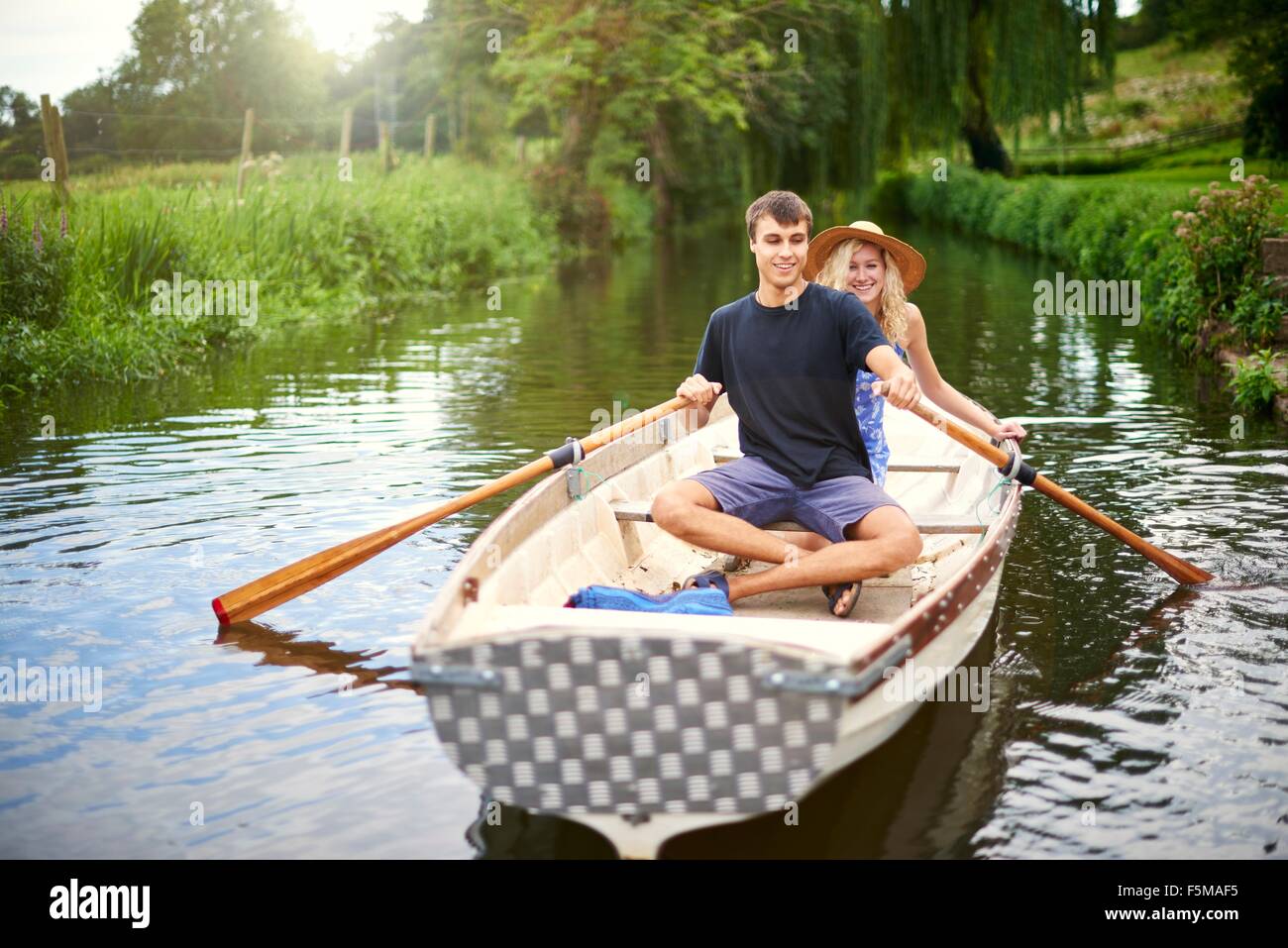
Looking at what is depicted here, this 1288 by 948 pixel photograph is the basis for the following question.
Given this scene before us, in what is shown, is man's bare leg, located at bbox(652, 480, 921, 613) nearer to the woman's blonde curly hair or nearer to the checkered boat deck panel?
the woman's blonde curly hair

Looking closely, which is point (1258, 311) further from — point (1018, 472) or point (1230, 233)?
point (1018, 472)

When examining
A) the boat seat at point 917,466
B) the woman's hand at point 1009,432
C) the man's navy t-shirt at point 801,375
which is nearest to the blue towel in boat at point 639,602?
the man's navy t-shirt at point 801,375

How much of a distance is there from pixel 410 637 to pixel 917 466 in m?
2.82

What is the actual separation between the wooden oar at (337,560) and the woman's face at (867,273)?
0.99 metres

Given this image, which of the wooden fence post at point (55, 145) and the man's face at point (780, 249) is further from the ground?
the wooden fence post at point (55, 145)

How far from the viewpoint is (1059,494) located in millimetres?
5883

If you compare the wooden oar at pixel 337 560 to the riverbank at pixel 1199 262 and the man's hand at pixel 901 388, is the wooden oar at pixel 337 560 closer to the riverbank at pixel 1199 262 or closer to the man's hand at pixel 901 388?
the man's hand at pixel 901 388

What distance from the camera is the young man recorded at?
4.97 m

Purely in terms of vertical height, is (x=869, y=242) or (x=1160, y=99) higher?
(x=1160, y=99)

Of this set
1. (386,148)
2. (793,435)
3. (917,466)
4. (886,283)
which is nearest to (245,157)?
(386,148)

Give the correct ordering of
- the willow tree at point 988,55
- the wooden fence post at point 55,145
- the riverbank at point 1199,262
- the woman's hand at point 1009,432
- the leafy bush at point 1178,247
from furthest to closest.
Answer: the willow tree at point 988,55, the wooden fence post at point 55,145, the leafy bush at point 1178,247, the riverbank at point 1199,262, the woman's hand at point 1009,432

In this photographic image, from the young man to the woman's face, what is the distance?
0.73 metres

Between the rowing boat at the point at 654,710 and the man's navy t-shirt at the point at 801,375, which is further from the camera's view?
the man's navy t-shirt at the point at 801,375

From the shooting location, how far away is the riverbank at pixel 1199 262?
35.8 ft
